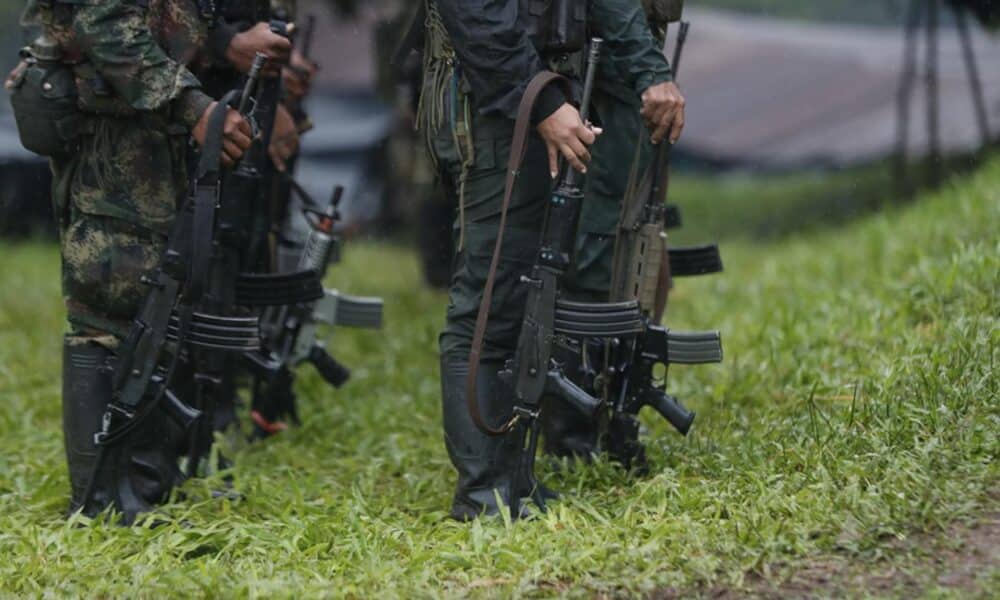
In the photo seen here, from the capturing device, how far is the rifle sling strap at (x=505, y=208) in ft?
12.9

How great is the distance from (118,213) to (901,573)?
7.90 ft

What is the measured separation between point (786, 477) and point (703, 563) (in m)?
0.58

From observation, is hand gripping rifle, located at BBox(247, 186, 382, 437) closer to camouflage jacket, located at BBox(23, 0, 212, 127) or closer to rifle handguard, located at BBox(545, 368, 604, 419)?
camouflage jacket, located at BBox(23, 0, 212, 127)

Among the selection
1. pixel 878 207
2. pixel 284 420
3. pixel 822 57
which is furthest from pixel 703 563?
pixel 822 57

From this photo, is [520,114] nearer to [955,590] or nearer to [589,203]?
[589,203]

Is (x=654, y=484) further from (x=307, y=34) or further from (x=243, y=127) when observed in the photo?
(x=307, y=34)

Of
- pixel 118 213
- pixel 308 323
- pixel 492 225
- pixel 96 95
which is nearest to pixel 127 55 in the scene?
pixel 96 95

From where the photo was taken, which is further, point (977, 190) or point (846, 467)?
point (977, 190)

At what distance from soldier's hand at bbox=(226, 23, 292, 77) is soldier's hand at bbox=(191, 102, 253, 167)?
417 mm

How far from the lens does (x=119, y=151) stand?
4.38m

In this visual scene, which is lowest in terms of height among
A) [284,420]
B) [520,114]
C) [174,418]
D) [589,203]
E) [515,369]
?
[284,420]

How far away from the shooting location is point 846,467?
405 centimetres

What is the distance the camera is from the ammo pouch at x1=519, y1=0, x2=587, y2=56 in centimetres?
412

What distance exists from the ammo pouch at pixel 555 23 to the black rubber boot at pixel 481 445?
3.04 ft
